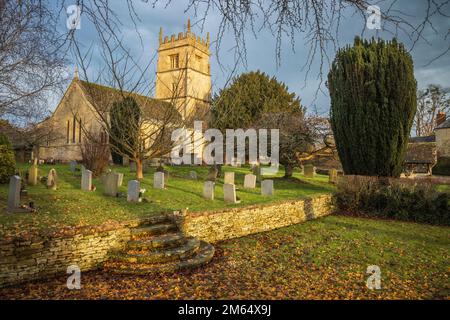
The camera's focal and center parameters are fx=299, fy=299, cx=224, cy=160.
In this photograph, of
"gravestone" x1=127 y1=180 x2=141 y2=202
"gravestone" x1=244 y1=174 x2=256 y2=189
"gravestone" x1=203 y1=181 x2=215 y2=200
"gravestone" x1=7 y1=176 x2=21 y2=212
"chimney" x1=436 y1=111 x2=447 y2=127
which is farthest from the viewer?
"chimney" x1=436 y1=111 x2=447 y2=127

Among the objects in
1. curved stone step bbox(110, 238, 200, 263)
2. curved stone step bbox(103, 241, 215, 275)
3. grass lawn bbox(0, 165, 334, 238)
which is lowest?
curved stone step bbox(103, 241, 215, 275)

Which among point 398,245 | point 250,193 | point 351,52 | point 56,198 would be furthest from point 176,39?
point 398,245

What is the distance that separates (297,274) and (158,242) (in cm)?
316

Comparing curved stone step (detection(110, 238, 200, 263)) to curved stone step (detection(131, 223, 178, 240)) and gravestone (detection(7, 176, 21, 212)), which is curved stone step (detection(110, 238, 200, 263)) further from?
gravestone (detection(7, 176, 21, 212))

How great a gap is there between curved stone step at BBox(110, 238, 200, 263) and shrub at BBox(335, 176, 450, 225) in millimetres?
9599

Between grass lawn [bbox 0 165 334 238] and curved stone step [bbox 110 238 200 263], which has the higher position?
grass lawn [bbox 0 165 334 238]

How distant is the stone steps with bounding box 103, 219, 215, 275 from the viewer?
20.5 feet

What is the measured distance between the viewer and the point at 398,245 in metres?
8.67

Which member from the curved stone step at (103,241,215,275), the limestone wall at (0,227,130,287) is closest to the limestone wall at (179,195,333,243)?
the curved stone step at (103,241,215,275)

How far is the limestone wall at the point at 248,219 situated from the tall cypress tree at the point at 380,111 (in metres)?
3.78

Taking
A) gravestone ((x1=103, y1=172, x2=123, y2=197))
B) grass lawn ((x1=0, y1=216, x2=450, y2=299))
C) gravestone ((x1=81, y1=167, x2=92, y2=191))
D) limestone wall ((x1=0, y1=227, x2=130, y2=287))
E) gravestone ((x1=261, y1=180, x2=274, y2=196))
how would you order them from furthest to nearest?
gravestone ((x1=261, y1=180, x2=274, y2=196))
gravestone ((x1=81, y1=167, x2=92, y2=191))
gravestone ((x1=103, y1=172, x2=123, y2=197))
limestone wall ((x1=0, y1=227, x2=130, y2=287))
grass lawn ((x1=0, y1=216, x2=450, y2=299))

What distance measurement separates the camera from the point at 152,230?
7.45 meters
